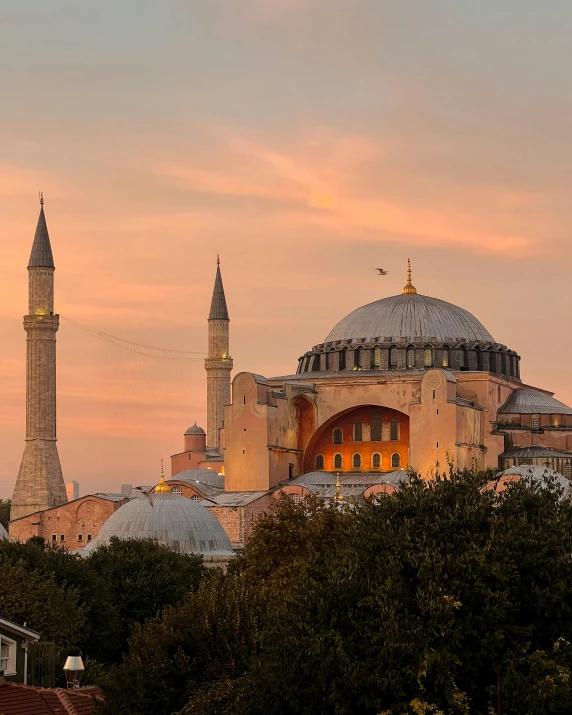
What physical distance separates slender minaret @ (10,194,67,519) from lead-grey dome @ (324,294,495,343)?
13.3 metres

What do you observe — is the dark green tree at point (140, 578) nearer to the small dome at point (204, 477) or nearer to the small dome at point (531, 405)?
the small dome at point (204, 477)

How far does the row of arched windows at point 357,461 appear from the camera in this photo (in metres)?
68.2

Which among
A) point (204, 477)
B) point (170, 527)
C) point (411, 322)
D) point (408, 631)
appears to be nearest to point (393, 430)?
point (411, 322)

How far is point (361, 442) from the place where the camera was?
69.4 m

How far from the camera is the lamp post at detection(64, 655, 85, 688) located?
25.2 meters

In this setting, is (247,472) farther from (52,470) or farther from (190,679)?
(190,679)

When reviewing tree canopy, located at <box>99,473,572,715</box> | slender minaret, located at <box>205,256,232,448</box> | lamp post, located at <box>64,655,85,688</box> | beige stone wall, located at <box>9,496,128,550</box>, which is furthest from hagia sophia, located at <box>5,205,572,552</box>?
tree canopy, located at <box>99,473,572,715</box>

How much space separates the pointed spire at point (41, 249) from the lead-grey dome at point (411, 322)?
13.6 meters

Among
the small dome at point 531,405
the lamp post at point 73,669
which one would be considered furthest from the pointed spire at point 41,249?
the lamp post at point 73,669

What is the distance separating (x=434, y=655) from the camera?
19.4 meters

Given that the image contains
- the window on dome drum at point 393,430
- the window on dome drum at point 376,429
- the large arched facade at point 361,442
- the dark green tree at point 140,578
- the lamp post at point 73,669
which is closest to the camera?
the lamp post at point 73,669

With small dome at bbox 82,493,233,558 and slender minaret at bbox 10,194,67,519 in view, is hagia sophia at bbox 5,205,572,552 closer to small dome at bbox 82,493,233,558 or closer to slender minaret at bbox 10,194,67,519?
slender minaret at bbox 10,194,67,519

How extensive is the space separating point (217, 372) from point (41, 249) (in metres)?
18.4

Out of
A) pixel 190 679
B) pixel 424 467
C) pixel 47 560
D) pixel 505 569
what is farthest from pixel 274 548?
pixel 424 467
